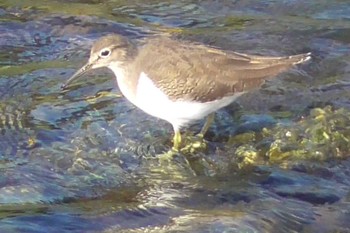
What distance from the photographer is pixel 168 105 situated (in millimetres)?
7594

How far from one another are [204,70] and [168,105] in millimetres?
374

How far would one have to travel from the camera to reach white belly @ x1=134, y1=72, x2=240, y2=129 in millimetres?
7582

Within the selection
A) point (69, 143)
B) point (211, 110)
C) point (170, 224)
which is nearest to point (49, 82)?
point (69, 143)

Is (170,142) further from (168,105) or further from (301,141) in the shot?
(301,141)

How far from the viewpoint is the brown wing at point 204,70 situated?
7629 mm

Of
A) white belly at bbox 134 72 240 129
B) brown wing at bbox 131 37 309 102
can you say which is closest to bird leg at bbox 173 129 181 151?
white belly at bbox 134 72 240 129

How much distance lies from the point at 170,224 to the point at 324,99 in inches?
92.1

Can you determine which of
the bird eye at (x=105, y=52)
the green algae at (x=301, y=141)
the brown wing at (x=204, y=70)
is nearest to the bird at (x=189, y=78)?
the brown wing at (x=204, y=70)

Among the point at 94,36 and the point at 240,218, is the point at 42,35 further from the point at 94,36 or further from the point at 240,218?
the point at 240,218

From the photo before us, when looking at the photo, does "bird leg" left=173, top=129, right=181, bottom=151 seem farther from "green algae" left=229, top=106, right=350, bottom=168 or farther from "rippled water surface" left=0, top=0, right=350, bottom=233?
"green algae" left=229, top=106, right=350, bottom=168

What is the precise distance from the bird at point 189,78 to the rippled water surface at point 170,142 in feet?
1.31

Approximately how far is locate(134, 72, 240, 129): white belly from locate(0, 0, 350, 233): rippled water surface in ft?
1.11

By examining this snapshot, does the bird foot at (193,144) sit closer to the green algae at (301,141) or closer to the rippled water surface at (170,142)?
the rippled water surface at (170,142)

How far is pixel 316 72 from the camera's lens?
9.26m
